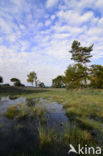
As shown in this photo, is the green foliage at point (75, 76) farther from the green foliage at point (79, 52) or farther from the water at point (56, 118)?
the water at point (56, 118)

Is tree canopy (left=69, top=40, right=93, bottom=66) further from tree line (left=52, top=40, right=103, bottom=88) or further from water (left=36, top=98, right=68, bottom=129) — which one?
water (left=36, top=98, right=68, bottom=129)

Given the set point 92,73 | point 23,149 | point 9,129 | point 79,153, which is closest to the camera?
point 79,153

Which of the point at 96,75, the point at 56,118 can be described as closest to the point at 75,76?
the point at 96,75

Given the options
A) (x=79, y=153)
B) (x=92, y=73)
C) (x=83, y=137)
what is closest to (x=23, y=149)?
(x=79, y=153)

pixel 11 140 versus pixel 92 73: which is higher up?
pixel 92 73

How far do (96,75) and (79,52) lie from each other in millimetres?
10950

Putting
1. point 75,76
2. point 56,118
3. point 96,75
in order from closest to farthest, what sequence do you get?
1. point 56,118
2. point 96,75
3. point 75,76

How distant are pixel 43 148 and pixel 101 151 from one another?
2.15 metres

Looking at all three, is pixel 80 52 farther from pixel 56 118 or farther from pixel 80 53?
pixel 56 118

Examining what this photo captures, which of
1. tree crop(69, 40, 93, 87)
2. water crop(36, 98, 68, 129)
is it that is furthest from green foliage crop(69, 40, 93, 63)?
water crop(36, 98, 68, 129)

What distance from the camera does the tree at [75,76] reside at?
2212 centimetres

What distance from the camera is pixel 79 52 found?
27.0 meters

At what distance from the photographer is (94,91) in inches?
897

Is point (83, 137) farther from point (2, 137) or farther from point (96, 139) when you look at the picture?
point (2, 137)
